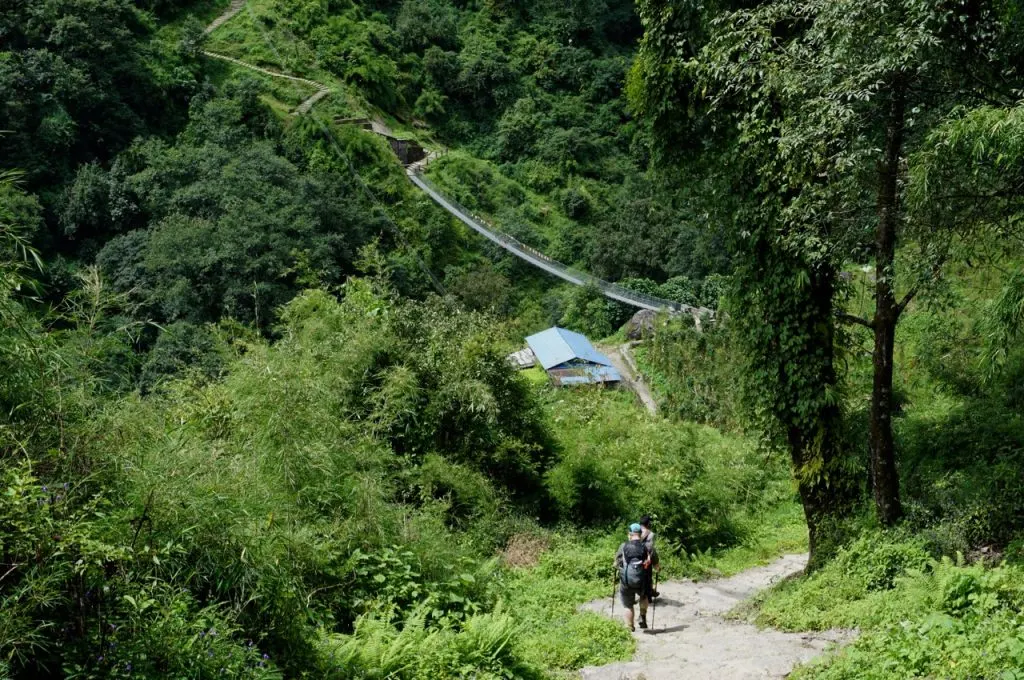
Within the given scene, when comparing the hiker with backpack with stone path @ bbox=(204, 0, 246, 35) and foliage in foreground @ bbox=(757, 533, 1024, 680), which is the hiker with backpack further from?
stone path @ bbox=(204, 0, 246, 35)

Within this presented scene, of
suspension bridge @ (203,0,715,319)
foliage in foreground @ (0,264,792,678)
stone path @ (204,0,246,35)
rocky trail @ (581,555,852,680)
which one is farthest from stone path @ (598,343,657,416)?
stone path @ (204,0,246,35)

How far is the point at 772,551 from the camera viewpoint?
39.3 ft

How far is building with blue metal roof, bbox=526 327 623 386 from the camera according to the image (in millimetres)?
25484

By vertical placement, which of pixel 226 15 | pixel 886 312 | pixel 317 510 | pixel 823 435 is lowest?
pixel 823 435

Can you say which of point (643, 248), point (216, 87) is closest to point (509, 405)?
point (643, 248)

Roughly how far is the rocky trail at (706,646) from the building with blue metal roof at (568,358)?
605 inches

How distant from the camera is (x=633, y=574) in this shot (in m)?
7.45

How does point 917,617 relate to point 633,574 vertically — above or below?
above

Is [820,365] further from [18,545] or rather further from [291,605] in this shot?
[18,545]

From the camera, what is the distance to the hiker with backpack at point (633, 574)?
24.5 ft

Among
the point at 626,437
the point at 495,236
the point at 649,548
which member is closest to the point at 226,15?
the point at 495,236

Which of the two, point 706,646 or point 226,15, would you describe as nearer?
point 706,646

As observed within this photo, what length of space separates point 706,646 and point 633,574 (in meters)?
1.05

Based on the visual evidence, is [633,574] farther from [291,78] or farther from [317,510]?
[291,78]
